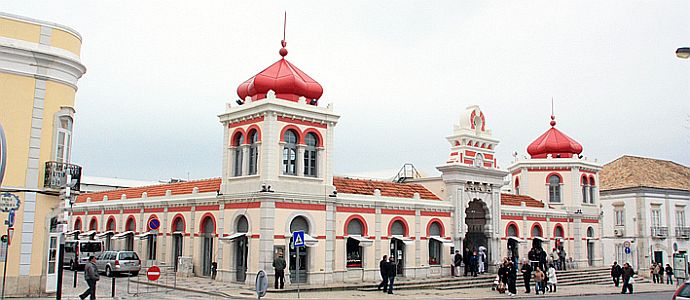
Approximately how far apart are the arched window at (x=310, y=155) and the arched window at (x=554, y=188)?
19.8 meters

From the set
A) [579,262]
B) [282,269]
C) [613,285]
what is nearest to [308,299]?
[282,269]

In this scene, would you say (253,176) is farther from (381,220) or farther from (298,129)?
(381,220)

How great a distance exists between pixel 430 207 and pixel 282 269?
10.0m

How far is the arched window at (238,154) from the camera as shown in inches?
1137

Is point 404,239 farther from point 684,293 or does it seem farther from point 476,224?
point 684,293

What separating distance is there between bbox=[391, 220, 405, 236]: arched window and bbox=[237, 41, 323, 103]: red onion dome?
7.23m

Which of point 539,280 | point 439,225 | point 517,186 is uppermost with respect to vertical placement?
point 517,186

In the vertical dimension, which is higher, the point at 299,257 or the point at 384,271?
the point at 299,257

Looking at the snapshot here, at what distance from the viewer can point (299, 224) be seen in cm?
2770

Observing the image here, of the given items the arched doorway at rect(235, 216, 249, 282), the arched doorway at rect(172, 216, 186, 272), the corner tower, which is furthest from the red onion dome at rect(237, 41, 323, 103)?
the arched doorway at rect(172, 216, 186, 272)

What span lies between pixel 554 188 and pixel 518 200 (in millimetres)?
3836

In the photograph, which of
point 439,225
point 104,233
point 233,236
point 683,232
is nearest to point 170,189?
point 104,233

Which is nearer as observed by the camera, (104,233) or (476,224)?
(476,224)

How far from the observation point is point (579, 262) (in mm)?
41344
